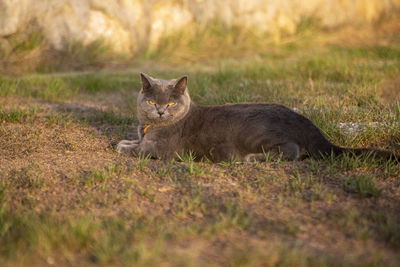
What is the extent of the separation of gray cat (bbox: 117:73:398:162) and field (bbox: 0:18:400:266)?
118 millimetres

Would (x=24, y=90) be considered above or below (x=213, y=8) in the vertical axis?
below

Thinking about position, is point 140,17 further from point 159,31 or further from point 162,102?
point 162,102

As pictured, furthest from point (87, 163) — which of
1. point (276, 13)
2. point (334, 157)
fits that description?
point (276, 13)

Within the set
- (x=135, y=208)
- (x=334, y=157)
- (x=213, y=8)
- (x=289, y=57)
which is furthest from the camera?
(x=213, y=8)

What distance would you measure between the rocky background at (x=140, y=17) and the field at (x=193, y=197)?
96.0 inches

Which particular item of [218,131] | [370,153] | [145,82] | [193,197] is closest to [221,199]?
[193,197]

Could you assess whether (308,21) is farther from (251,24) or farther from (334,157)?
(334,157)

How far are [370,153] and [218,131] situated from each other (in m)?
1.14

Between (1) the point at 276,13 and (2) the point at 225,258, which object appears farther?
(1) the point at 276,13

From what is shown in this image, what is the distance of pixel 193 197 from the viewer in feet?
7.79

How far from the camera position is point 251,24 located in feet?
27.9

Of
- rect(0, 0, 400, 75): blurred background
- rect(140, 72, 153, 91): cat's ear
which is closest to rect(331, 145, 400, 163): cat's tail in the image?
rect(140, 72, 153, 91): cat's ear

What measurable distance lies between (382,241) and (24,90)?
4.71 meters

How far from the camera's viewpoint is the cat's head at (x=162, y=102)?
10.6 feet
